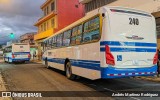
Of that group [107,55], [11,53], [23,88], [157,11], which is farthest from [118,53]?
[11,53]

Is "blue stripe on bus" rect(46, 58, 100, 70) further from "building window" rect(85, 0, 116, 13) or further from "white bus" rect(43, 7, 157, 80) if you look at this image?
"building window" rect(85, 0, 116, 13)

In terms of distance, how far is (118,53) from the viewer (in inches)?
374

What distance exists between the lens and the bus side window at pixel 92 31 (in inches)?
396

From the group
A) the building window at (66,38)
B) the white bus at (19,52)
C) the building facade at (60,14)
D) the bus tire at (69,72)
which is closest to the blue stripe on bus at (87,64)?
the bus tire at (69,72)

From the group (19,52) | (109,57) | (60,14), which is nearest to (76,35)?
(109,57)

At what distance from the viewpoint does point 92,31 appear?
10.5 metres

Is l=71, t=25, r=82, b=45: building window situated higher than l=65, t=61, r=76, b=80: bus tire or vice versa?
l=71, t=25, r=82, b=45: building window

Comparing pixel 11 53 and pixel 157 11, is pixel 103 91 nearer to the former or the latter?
pixel 157 11

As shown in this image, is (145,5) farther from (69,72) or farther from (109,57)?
(109,57)

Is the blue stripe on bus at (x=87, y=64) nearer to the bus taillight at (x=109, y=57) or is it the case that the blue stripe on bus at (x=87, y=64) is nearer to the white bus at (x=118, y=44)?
the white bus at (x=118, y=44)

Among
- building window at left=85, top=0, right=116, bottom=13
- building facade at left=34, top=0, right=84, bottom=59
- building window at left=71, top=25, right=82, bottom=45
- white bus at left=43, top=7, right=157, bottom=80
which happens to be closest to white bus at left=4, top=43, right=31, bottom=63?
building facade at left=34, top=0, right=84, bottom=59

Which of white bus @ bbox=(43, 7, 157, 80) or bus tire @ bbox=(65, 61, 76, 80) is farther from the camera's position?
bus tire @ bbox=(65, 61, 76, 80)

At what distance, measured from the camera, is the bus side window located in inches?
396

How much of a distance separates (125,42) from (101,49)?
1.02m
